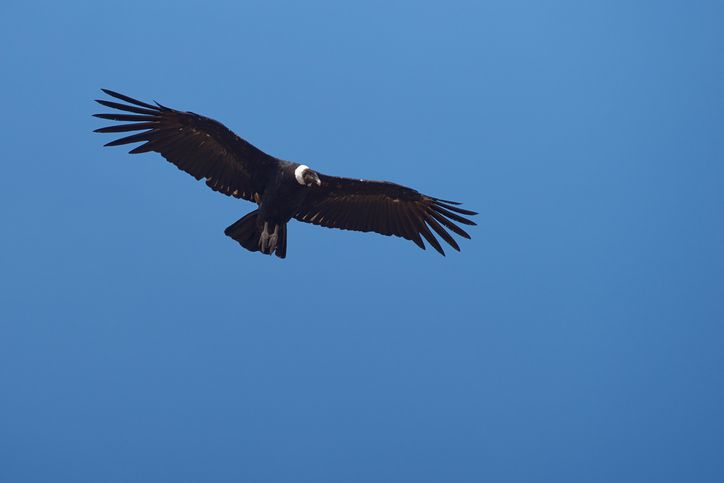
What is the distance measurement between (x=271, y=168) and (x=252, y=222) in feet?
2.46

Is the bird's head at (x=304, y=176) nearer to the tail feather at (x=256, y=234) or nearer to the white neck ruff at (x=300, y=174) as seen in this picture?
the white neck ruff at (x=300, y=174)

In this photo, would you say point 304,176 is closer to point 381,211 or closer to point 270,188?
point 270,188

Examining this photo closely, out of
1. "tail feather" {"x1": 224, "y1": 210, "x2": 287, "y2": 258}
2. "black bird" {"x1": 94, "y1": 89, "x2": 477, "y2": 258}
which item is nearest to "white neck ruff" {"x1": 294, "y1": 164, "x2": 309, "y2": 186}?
"black bird" {"x1": 94, "y1": 89, "x2": 477, "y2": 258}

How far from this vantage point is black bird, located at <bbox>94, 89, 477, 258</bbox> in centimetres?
1295

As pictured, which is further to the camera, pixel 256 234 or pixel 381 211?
pixel 381 211

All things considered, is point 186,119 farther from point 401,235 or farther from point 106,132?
point 401,235

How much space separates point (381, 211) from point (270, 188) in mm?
1796

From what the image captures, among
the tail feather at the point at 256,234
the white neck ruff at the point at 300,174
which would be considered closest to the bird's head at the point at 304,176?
the white neck ruff at the point at 300,174

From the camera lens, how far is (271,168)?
44.0 feet

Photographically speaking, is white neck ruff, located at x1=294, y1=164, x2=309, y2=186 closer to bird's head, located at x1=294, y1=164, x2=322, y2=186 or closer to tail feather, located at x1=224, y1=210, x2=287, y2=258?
bird's head, located at x1=294, y1=164, x2=322, y2=186

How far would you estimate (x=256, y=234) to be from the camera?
13367 millimetres

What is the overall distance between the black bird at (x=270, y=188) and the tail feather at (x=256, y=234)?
0.01 m

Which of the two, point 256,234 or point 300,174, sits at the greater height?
point 300,174

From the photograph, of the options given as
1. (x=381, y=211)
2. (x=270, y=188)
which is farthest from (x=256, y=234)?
(x=381, y=211)
